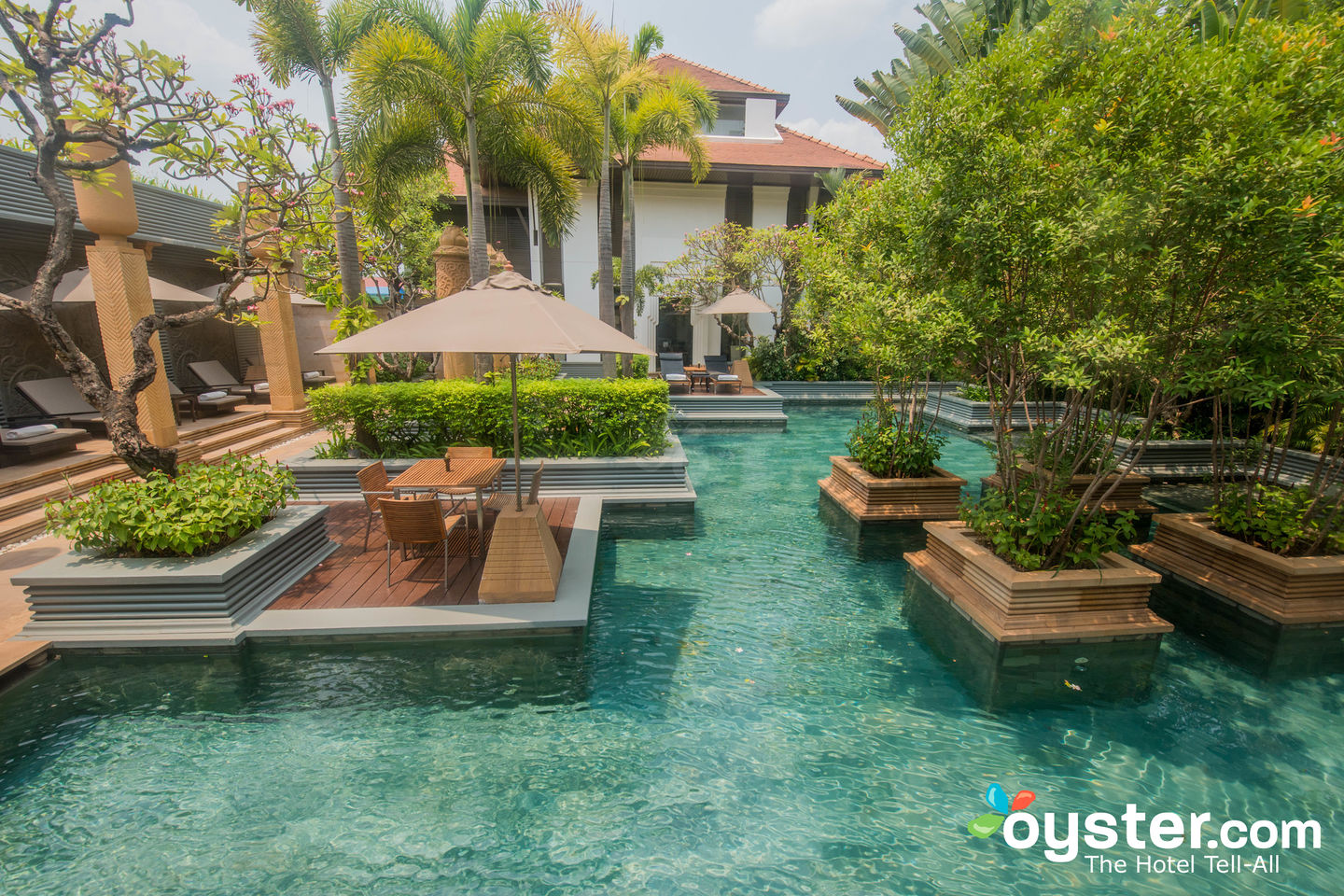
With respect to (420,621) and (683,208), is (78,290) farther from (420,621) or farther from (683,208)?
(683,208)

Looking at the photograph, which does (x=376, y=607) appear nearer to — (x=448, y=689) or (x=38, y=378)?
(x=448, y=689)

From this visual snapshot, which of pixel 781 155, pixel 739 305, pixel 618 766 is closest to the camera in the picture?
pixel 618 766

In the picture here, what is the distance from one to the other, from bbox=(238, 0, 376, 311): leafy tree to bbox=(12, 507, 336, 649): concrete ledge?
770 cm

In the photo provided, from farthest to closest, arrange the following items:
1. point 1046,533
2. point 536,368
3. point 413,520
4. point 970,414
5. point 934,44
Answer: point 934,44
point 970,414
point 536,368
point 1046,533
point 413,520

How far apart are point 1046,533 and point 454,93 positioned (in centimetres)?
1223

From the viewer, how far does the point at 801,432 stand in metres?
14.6

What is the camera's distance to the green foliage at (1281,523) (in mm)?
5797

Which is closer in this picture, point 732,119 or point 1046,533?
point 1046,533

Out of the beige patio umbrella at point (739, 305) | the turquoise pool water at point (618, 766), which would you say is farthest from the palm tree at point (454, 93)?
the turquoise pool water at point (618, 766)

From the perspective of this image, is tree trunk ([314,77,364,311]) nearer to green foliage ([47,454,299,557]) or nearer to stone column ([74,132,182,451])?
stone column ([74,132,182,451])

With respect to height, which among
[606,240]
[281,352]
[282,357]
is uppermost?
[606,240]

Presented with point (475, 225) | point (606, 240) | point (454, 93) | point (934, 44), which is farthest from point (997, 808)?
point (934, 44)

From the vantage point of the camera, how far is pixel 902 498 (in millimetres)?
8289

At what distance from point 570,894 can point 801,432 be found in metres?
12.4
